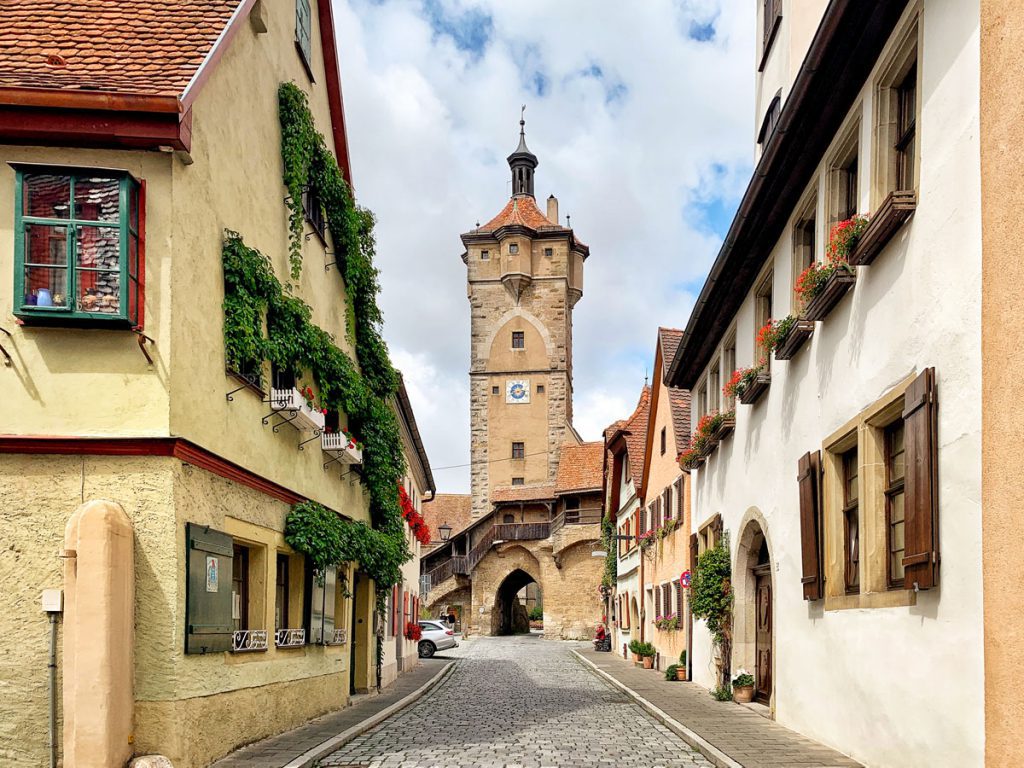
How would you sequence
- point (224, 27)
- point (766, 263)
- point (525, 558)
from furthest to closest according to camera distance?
point (525, 558), point (766, 263), point (224, 27)

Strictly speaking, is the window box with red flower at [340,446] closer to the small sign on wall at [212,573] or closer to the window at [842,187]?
the small sign on wall at [212,573]

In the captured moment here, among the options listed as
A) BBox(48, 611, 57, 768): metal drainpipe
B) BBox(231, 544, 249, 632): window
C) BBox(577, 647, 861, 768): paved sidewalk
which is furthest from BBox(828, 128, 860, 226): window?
BBox(48, 611, 57, 768): metal drainpipe

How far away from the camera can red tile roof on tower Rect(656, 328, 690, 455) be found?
Answer: 23.8 metres

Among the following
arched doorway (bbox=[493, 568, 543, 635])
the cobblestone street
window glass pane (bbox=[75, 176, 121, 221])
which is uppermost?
window glass pane (bbox=[75, 176, 121, 221])

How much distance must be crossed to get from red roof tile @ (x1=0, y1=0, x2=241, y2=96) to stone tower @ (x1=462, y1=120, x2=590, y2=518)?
54.8m

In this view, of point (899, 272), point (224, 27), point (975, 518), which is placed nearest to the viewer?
point (975, 518)

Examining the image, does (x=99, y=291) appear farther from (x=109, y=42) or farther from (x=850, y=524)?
(x=850, y=524)

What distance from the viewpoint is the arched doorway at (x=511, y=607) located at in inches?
2397

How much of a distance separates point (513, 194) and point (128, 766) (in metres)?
67.9

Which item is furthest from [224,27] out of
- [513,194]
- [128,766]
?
[513,194]

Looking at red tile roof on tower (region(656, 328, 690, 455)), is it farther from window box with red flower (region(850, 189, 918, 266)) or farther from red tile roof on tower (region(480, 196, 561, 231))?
red tile roof on tower (region(480, 196, 561, 231))

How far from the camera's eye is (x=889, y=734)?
862 centimetres

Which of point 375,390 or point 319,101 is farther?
point 375,390

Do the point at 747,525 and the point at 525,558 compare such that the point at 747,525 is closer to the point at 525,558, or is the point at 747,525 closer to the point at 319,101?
the point at 319,101
